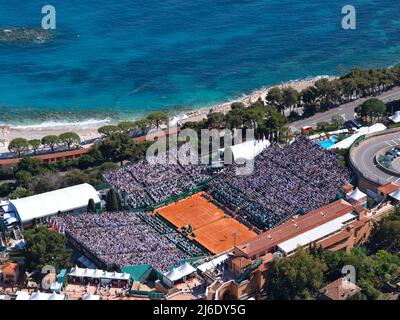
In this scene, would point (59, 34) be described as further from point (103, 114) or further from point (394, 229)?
point (394, 229)

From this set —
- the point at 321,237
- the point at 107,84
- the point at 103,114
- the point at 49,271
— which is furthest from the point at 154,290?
the point at 107,84

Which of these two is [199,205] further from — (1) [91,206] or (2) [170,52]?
(2) [170,52]

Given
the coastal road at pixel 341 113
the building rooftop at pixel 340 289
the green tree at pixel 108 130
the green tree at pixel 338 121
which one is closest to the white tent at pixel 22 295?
the building rooftop at pixel 340 289

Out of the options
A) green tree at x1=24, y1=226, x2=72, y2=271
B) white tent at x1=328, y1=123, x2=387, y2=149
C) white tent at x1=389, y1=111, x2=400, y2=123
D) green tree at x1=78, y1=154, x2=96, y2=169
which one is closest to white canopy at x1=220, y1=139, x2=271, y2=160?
white tent at x1=328, y1=123, x2=387, y2=149

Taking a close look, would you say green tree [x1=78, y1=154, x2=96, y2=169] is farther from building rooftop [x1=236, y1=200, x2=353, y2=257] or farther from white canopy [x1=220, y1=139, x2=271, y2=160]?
building rooftop [x1=236, y1=200, x2=353, y2=257]

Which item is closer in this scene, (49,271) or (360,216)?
(49,271)

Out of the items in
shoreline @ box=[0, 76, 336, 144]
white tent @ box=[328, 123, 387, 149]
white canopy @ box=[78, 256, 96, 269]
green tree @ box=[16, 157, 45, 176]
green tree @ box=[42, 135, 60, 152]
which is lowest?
white canopy @ box=[78, 256, 96, 269]
